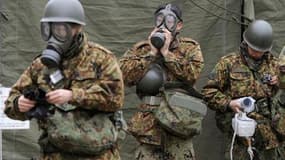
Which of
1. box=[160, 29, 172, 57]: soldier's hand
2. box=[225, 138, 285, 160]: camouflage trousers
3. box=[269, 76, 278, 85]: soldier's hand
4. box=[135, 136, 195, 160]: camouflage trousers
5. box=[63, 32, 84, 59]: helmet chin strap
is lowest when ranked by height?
box=[225, 138, 285, 160]: camouflage trousers

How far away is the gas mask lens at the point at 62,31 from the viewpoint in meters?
3.67

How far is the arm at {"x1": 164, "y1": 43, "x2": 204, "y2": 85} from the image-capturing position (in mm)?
4859

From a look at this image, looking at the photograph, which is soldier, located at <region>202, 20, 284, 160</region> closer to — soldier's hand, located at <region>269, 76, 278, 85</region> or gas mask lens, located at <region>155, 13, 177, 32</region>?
soldier's hand, located at <region>269, 76, 278, 85</region>

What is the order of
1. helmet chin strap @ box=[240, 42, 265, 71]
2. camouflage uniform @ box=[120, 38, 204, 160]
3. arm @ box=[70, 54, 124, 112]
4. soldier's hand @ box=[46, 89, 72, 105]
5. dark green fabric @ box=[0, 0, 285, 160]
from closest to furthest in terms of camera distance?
soldier's hand @ box=[46, 89, 72, 105], arm @ box=[70, 54, 124, 112], camouflage uniform @ box=[120, 38, 204, 160], helmet chin strap @ box=[240, 42, 265, 71], dark green fabric @ box=[0, 0, 285, 160]

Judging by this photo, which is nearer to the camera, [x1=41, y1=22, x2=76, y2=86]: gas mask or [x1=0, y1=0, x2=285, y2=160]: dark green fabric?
[x1=41, y1=22, x2=76, y2=86]: gas mask

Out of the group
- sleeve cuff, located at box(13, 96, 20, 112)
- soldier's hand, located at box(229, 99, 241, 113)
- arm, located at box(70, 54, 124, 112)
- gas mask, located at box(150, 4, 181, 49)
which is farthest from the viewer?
soldier's hand, located at box(229, 99, 241, 113)

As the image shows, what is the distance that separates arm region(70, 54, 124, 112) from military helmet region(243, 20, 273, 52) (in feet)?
5.72

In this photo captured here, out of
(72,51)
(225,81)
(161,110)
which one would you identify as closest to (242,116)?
(225,81)

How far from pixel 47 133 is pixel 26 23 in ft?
6.88

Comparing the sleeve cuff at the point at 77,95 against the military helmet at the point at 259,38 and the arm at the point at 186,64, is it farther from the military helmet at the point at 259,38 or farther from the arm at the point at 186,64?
the military helmet at the point at 259,38

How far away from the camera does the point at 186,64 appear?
491cm

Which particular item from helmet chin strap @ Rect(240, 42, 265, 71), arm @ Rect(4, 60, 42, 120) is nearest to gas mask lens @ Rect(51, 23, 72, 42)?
arm @ Rect(4, 60, 42, 120)

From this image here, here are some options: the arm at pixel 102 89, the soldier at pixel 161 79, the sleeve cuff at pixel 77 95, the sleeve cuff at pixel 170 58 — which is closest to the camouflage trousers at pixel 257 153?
the soldier at pixel 161 79

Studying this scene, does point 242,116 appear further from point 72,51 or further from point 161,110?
point 72,51
